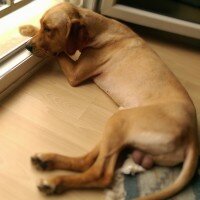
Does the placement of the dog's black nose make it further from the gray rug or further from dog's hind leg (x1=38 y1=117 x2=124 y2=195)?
the gray rug

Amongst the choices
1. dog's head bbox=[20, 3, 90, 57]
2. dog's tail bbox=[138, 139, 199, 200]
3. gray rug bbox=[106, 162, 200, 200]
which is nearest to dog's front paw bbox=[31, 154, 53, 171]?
gray rug bbox=[106, 162, 200, 200]

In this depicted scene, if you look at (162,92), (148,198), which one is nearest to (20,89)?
(162,92)

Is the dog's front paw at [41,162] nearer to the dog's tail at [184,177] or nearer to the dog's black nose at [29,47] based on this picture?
the dog's tail at [184,177]

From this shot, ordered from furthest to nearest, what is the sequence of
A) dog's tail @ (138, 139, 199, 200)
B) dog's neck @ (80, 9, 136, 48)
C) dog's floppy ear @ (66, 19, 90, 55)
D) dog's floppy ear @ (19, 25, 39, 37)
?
dog's floppy ear @ (19, 25, 39, 37), dog's neck @ (80, 9, 136, 48), dog's floppy ear @ (66, 19, 90, 55), dog's tail @ (138, 139, 199, 200)

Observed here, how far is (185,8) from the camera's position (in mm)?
2332

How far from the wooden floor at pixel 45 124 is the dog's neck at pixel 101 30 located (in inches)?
10.4

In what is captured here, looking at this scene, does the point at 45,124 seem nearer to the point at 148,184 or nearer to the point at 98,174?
the point at 98,174

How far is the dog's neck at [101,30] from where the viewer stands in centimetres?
173

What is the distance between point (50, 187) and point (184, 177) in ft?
1.79

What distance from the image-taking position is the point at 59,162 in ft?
4.50

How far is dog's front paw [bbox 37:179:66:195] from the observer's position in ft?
4.19

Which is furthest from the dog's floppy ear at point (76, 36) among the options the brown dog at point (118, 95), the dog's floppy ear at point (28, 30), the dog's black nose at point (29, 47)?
the dog's floppy ear at point (28, 30)

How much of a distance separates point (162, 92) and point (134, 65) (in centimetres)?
25

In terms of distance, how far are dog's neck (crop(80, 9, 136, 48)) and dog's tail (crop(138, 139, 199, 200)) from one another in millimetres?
739
